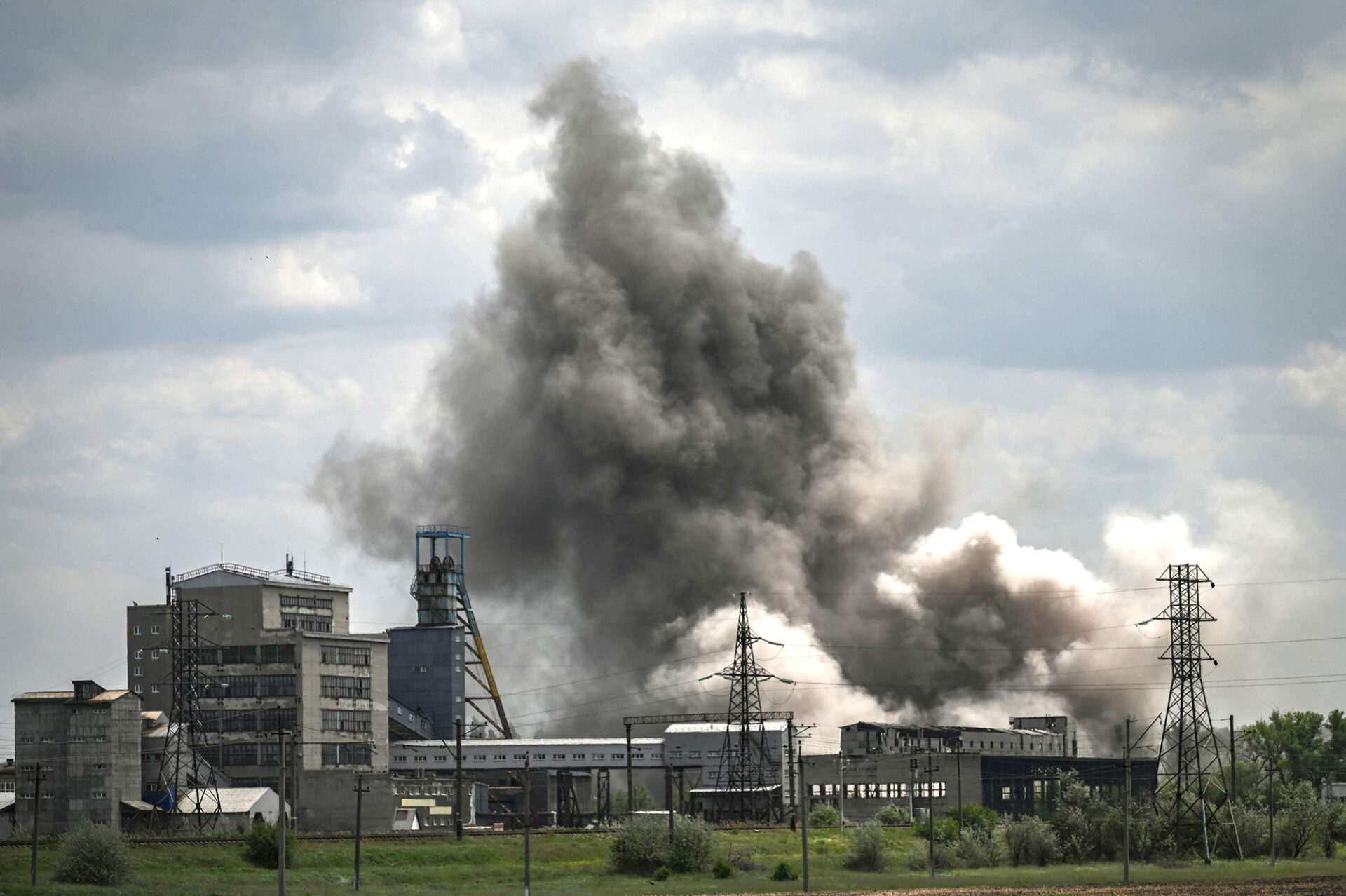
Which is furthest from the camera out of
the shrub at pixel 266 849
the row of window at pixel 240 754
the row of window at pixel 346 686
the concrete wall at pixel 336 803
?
the row of window at pixel 346 686

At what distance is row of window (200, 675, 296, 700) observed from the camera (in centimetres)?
11000

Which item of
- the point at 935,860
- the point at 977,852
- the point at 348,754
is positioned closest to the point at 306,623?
the point at 348,754

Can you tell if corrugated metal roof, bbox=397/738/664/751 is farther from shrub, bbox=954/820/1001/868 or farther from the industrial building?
shrub, bbox=954/820/1001/868

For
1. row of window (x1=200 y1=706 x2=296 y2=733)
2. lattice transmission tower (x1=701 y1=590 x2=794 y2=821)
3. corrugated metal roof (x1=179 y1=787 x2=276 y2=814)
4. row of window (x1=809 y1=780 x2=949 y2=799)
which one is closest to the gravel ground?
lattice transmission tower (x1=701 y1=590 x2=794 y2=821)

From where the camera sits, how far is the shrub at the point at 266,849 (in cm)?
7250

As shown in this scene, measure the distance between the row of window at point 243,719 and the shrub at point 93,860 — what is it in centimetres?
4295

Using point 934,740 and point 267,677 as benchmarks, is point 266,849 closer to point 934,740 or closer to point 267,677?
point 267,677

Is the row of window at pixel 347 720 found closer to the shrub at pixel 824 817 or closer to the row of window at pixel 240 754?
the row of window at pixel 240 754

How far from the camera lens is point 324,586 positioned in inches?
4680

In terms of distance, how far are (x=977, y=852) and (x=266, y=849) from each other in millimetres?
30616

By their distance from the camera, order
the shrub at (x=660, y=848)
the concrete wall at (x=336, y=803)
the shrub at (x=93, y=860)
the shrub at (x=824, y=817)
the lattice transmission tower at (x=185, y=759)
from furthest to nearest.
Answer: the shrub at (x=824, y=817) → the concrete wall at (x=336, y=803) → the lattice transmission tower at (x=185, y=759) → the shrub at (x=660, y=848) → the shrub at (x=93, y=860)

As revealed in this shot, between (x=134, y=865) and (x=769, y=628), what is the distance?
215 feet

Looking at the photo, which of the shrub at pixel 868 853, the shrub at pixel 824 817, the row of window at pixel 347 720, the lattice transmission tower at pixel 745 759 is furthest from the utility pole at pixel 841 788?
the row of window at pixel 347 720

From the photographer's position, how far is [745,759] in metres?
109
